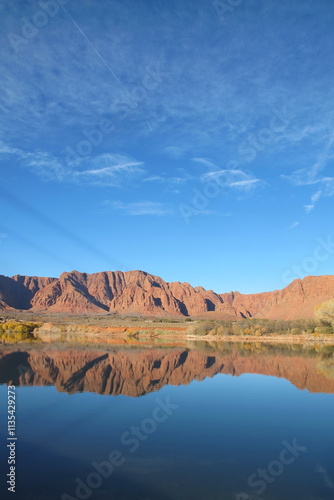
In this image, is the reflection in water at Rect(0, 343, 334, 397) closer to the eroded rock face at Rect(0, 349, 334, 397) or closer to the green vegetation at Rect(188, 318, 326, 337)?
the eroded rock face at Rect(0, 349, 334, 397)

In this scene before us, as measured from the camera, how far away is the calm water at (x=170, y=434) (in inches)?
275

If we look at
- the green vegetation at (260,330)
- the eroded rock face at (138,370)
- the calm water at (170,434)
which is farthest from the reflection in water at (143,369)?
the green vegetation at (260,330)

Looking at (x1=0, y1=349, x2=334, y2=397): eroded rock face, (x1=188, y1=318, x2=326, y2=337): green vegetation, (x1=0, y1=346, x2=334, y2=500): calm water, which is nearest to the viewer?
(x1=0, y1=346, x2=334, y2=500): calm water

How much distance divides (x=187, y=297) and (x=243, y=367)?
175 metres

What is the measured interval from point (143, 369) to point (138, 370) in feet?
1.67

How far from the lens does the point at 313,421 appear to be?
11797 millimetres

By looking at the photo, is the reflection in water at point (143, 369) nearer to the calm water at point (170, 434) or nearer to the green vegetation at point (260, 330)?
the calm water at point (170, 434)

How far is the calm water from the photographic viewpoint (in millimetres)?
6980

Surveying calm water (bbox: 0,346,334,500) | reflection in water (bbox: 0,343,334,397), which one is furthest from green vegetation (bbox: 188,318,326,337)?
calm water (bbox: 0,346,334,500)

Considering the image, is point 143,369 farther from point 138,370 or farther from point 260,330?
point 260,330

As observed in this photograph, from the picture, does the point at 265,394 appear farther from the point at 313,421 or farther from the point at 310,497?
the point at 310,497

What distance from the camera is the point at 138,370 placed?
20672mm

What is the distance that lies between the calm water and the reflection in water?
102 mm

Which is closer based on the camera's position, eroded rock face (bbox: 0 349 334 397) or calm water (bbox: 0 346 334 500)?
calm water (bbox: 0 346 334 500)
